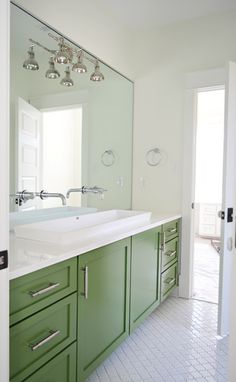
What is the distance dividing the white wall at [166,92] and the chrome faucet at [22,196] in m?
1.39

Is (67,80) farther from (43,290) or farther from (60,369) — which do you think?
(60,369)

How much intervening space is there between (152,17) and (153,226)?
6.27 ft

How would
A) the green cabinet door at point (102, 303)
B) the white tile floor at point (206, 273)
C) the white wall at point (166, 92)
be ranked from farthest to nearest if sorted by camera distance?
the white tile floor at point (206, 273), the white wall at point (166, 92), the green cabinet door at point (102, 303)

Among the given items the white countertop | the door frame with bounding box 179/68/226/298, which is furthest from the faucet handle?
the door frame with bounding box 179/68/226/298

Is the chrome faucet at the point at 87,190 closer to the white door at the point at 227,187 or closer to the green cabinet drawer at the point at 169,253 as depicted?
the green cabinet drawer at the point at 169,253

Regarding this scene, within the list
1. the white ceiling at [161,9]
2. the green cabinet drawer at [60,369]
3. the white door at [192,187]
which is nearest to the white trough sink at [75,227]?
the green cabinet drawer at [60,369]

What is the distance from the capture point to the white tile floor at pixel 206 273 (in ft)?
9.75

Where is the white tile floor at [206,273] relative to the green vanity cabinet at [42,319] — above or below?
below

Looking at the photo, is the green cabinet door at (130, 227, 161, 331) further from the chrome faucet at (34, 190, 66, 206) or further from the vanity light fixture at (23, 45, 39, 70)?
the vanity light fixture at (23, 45, 39, 70)

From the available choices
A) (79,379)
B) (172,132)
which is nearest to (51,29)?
(172,132)

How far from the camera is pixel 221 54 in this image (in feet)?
8.66

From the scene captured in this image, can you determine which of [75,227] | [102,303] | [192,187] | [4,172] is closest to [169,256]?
[192,187]

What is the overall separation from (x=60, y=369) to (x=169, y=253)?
1.52m

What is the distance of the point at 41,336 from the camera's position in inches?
47.2
